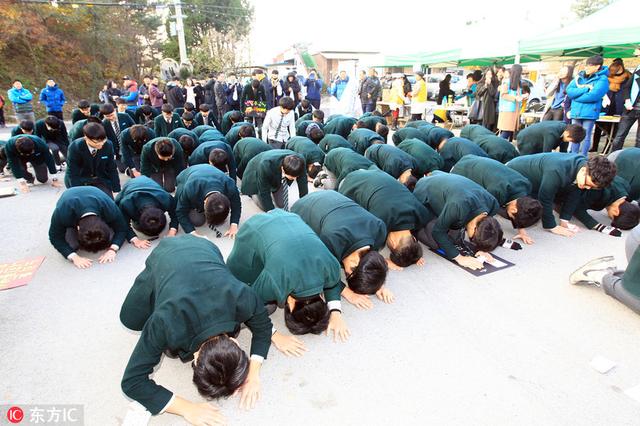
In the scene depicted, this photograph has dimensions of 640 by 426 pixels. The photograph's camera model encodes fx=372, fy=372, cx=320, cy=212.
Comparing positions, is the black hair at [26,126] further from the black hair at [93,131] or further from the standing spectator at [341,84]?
the standing spectator at [341,84]

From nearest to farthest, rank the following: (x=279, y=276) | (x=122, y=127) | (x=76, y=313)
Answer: (x=279, y=276) < (x=76, y=313) < (x=122, y=127)

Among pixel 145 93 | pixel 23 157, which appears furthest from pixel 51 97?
pixel 23 157

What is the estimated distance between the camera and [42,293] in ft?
8.21

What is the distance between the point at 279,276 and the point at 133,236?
6.42ft

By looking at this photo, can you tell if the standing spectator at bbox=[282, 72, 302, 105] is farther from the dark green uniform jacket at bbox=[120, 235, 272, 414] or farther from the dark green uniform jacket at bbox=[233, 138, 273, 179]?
Result: the dark green uniform jacket at bbox=[120, 235, 272, 414]

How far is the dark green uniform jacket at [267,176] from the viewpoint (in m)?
3.34

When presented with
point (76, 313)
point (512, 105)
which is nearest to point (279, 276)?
point (76, 313)

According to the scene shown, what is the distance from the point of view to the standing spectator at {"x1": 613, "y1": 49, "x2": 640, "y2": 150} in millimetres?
5023

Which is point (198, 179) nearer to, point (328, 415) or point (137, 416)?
point (137, 416)

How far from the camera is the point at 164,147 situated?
3729mm

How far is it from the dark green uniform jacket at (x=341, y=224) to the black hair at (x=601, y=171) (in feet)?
5.90

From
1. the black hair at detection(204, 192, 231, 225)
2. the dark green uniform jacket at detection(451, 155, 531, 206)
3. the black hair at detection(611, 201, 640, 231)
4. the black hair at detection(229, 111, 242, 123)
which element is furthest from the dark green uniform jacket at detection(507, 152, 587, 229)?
the black hair at detection(229, 111, 242, 123)

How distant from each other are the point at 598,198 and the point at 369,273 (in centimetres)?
257

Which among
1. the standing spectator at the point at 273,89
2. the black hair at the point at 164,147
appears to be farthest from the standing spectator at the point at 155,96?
the black hair at the point at 164,147
